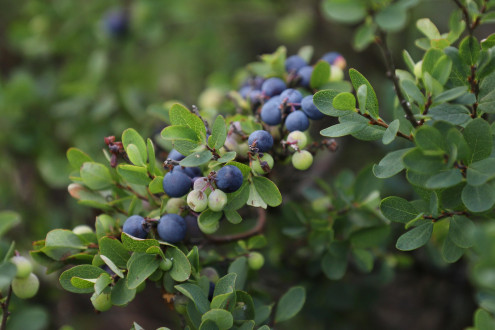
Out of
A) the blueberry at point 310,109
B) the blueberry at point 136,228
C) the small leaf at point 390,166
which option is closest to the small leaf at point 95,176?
the blueberry at point 136,228

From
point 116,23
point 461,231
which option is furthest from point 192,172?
point 116,23

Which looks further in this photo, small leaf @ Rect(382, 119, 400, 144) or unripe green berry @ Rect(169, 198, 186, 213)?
unripe green berry @ Rect(169, 198, 186, 213)

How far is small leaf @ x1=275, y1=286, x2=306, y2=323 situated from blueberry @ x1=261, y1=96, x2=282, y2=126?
0.41m

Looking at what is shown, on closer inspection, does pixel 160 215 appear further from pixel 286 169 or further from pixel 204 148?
pixel 286 169

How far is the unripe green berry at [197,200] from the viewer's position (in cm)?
98

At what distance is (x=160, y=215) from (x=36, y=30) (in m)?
1.63

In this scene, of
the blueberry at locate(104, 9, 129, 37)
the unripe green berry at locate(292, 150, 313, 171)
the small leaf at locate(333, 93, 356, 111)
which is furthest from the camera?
the blueberry at locate(104, 9, 129, 37)

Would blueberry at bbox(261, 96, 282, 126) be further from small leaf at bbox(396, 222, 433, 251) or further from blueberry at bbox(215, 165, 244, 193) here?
small leaf at bbox(396, 222, 433, 251)

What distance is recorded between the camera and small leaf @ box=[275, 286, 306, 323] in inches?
46.6

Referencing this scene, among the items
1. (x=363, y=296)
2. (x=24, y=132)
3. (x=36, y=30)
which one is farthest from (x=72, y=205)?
(x=363, y=296)

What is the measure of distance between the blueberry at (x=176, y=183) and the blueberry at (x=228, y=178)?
0.08 m

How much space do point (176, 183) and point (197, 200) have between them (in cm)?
7

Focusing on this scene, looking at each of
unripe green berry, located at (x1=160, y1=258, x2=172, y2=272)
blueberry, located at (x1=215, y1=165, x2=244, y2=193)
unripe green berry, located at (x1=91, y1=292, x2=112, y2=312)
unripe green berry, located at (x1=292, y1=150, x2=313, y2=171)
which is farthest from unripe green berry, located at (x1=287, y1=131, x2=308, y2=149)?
unripe green berry, located at (x1=91, y1=292, x2=112, y2=312)

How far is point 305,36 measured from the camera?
290 centimetres
